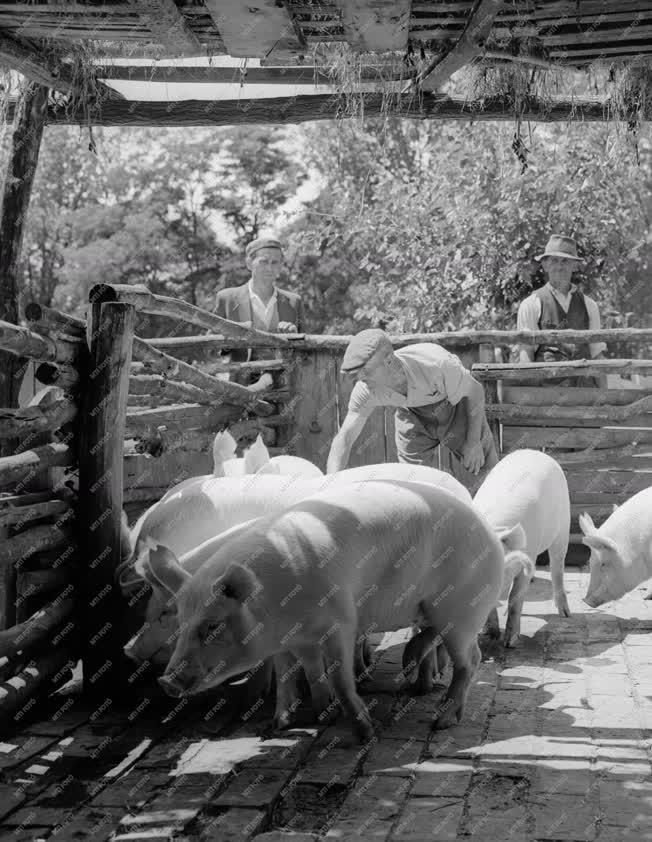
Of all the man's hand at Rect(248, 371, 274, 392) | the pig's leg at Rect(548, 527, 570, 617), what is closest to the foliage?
the man's hand at Rect(248, 371, 274, 392)

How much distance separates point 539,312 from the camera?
28.6 feet

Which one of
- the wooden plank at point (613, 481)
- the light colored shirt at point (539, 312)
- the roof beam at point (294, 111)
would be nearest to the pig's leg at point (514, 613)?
the roof beam at point (294, 111)

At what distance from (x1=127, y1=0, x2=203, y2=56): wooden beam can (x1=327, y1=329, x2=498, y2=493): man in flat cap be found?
1859mm

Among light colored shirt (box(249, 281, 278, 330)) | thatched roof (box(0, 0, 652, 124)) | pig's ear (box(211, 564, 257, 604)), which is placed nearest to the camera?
pig's ear (box(211, 564, 257, 604))

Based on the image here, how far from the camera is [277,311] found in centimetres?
827

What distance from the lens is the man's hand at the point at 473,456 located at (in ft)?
20.7

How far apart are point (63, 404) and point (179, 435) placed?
149 cm

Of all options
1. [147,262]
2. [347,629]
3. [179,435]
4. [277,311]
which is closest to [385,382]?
[179,435]

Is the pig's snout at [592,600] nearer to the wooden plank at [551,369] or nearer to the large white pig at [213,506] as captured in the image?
the large white pig at [213,506]

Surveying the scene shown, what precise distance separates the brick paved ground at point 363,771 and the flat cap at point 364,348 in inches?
64.9

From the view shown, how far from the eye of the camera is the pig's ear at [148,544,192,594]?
390cm

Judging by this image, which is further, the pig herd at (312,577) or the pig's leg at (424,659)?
the pig's leg at (424,659)

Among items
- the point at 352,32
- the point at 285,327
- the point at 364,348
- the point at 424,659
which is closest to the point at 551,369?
the point at 285,327

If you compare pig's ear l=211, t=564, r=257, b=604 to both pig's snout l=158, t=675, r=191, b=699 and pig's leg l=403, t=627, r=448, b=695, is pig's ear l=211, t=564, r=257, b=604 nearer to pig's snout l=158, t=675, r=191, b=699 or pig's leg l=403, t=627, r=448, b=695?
pig's snout l=158, t=675, r=191, b=699
